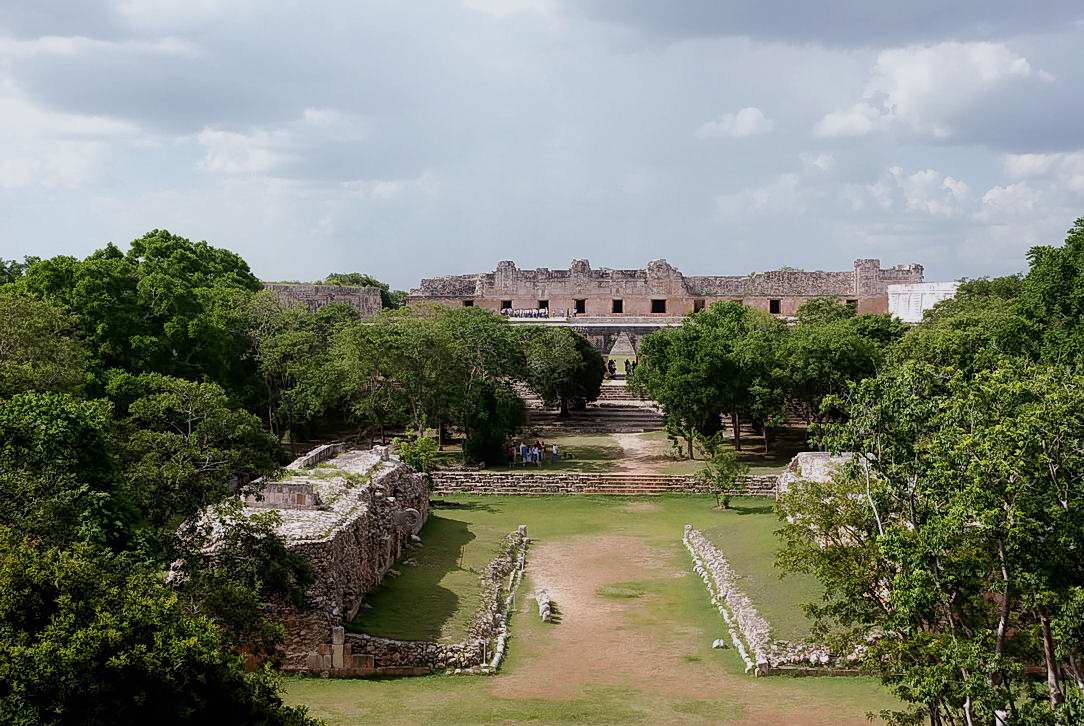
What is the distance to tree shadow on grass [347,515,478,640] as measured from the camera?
607 inches

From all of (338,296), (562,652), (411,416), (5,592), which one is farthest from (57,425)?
(338,296)

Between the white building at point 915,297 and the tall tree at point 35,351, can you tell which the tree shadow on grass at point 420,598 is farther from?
the white building at point 915,297

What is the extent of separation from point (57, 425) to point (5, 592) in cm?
457

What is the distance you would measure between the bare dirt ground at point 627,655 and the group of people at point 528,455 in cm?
1012

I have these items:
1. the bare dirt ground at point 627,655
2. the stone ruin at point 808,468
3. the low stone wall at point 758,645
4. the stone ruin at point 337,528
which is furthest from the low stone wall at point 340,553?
the stone ruin at point 808,468

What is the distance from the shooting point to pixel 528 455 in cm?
3152

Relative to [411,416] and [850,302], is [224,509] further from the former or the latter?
[850,302]

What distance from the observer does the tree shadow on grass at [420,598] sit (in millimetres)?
15422

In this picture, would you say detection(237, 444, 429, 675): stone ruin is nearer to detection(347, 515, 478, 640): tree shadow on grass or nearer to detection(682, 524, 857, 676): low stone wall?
detection(347, 515, 478, 640): tree shadow on grass

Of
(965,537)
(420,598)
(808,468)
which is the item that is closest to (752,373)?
(808,468)

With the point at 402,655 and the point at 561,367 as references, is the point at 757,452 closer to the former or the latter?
the point at 561,367

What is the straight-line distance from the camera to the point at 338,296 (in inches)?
1838

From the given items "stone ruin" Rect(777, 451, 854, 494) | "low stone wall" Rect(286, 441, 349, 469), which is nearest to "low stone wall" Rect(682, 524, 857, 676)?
"stone ruin" Rect(777, 451, 854, 494)

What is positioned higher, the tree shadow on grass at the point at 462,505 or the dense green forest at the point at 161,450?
the dense green forest at the point at 161,450
